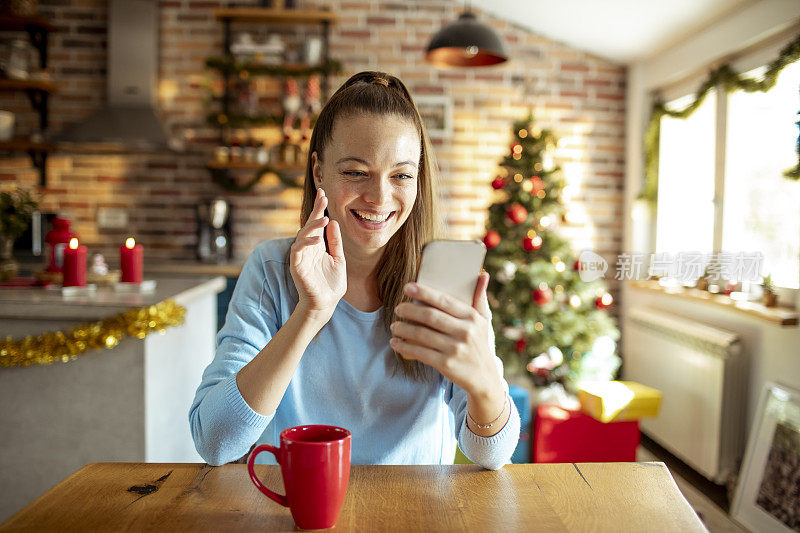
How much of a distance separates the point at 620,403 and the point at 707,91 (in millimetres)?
1612

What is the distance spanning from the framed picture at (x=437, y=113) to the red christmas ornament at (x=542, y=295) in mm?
1424

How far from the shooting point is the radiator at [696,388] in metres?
2.69

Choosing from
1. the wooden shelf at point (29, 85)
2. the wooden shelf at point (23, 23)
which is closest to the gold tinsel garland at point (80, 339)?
the wooden shelf at point (29, 85)

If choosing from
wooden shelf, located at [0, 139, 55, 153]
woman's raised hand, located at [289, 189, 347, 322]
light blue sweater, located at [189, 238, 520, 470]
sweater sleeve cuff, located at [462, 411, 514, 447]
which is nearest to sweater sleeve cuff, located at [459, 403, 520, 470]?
sweater sleeve cuff, located at [462, 411, 514, 447]

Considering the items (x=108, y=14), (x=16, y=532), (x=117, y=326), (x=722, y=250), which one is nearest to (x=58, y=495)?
(x=16, y=532)

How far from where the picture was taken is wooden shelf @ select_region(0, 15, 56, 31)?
3.81 meters

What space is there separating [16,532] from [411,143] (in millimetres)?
830

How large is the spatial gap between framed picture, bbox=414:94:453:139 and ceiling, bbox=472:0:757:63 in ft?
2.29

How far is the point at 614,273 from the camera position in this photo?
13.3 ft

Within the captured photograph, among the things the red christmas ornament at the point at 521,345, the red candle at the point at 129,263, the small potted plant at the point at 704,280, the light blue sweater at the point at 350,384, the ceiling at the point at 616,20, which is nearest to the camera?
the light blue sweater at the point at 350,384

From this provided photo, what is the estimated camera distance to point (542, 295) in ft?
10.2

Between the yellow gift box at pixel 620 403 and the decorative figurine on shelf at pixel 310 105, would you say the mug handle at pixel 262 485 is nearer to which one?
the yellow gift box at pixel 620 403

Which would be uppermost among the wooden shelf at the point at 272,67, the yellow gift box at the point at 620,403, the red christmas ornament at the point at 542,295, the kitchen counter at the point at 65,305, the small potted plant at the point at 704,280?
the wooden shelf at the point at 272,67

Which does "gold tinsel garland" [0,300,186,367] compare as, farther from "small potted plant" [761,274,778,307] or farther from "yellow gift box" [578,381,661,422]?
"small potted plant" [761,274,778,307]
